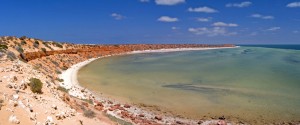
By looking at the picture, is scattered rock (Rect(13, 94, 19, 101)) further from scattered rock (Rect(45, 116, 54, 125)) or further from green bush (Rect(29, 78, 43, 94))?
green bush (Rect(29, 78, 43, 94))

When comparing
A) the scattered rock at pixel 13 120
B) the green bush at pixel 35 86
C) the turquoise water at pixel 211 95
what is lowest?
the turquoise water at pixel 211 95

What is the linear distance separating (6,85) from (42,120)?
413 cm

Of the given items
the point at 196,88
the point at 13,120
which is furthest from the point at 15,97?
the point at 196,88

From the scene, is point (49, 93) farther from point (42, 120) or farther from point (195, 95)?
point (195, 95)

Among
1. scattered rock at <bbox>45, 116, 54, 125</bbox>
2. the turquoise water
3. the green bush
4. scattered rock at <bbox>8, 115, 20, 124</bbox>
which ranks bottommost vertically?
the turquoise water

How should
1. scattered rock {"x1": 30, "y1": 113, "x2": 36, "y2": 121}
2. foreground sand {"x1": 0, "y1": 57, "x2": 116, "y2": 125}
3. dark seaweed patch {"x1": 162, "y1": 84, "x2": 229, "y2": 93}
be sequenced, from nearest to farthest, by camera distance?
foreground sand {"x1": 0, "y1": 57, "x2": 116, "y2": 125} → scattered rock {"x1": 30, "y1": 113, "x2": 36, "y2": 121} → dark seaweed patch {"x1": 162, "y1": 84, "x2": 229, "y2": 93}

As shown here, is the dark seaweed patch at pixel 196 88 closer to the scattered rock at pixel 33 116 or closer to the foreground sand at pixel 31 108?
the foreground sand at pixel 31 108

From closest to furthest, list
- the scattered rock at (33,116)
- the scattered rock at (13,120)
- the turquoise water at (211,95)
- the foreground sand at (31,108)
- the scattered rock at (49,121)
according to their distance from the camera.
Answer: the scattered rock at (13,120) → the foreground sand at (31,108) → the scattered rock at (33,116) → the scattered rock at (49,121) → the turquoise water at (211,95)

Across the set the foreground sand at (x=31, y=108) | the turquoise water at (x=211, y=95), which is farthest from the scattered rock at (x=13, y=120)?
the turquoise water at (x=211, y=95)

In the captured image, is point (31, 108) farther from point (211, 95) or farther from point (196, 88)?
point (196, 88)

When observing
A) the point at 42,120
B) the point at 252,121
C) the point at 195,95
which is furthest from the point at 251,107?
the point at 42,120

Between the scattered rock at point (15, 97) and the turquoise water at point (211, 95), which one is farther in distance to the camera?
the turquoise water at point (211, 95)

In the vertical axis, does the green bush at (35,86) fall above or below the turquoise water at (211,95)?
above

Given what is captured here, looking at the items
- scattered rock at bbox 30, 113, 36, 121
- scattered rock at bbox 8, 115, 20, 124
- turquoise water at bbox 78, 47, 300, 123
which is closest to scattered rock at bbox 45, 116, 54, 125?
scattered rock at bbox 30, 113, 36, 121
